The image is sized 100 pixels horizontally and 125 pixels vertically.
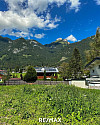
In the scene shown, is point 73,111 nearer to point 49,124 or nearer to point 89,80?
point 49,124

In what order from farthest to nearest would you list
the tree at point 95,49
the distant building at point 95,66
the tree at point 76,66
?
1. the tree at point 95,49
2. the tree at point 76,66
3. the distant building at point 95,66

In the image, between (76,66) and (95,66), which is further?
(76,66)

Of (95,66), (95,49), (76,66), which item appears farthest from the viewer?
(95,49)

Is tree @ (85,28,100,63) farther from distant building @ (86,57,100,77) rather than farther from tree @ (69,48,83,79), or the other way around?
distant building @ (86,57,100,77)

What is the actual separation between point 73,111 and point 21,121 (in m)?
2.57

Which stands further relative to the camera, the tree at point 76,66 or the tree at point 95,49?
the tree at point 95,49

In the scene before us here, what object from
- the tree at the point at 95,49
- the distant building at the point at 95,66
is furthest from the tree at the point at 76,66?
the distant building at the point at 95,66

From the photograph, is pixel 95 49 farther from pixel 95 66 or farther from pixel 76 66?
pixel 95 66

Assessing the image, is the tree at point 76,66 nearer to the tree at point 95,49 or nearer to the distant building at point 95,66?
the tree at point 95,49

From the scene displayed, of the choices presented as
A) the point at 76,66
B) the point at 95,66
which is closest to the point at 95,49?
the point at 76,66

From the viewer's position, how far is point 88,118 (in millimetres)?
4152

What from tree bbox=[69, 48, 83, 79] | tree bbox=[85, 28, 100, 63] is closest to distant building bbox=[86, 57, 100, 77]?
tree bbox=[69, 48, 83, 79]

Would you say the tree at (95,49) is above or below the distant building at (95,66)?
above

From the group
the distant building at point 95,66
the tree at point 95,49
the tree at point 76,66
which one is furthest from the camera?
the tree at point 95,49
